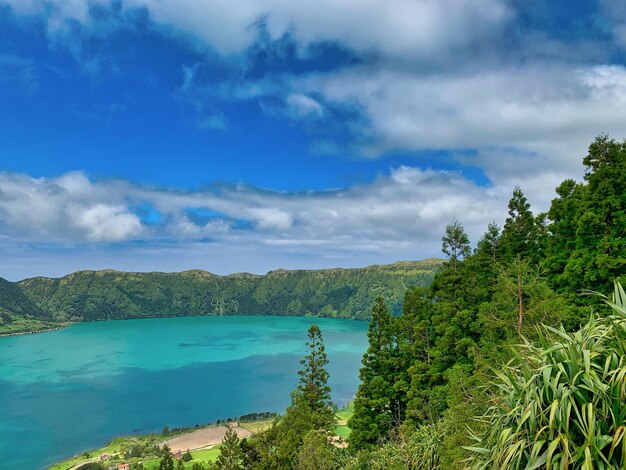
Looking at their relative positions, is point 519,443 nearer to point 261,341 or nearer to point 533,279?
point 533,279

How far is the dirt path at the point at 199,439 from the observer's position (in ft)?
204

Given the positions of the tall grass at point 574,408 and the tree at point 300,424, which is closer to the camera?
the tall grass at point 574,408

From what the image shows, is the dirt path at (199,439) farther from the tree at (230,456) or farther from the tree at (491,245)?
the tree at (491,245)

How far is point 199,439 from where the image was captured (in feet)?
213

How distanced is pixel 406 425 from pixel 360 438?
5223 mm

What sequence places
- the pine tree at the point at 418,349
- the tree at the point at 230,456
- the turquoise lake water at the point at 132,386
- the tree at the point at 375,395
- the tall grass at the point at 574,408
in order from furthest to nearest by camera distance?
the turquoise lake water at the point at 132,386
the tree at the point at 230,456
the tree at the point at 375,395
the pine tree at the point at 418,349
the tall grass at the point at 574,408

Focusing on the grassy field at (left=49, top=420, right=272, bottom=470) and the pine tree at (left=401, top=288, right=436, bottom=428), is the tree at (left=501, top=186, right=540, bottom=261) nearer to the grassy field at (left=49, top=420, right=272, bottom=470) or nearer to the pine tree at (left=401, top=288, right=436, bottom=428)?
the pine tree at (left=401, top=288, right=436, bottom=428)

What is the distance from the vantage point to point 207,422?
78375mm

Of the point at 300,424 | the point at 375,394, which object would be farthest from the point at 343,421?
the point at 375,394

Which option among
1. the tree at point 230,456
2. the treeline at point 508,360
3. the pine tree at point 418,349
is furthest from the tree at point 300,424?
the pine tree at point 418,349

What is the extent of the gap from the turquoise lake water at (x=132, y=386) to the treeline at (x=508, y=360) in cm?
5161

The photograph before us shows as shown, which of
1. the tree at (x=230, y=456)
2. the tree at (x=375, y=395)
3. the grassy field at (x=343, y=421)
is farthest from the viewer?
the grassy field at (x=343, y=421)

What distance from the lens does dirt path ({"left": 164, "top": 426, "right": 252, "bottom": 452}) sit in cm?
6217

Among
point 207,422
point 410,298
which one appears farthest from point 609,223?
point 207,422
